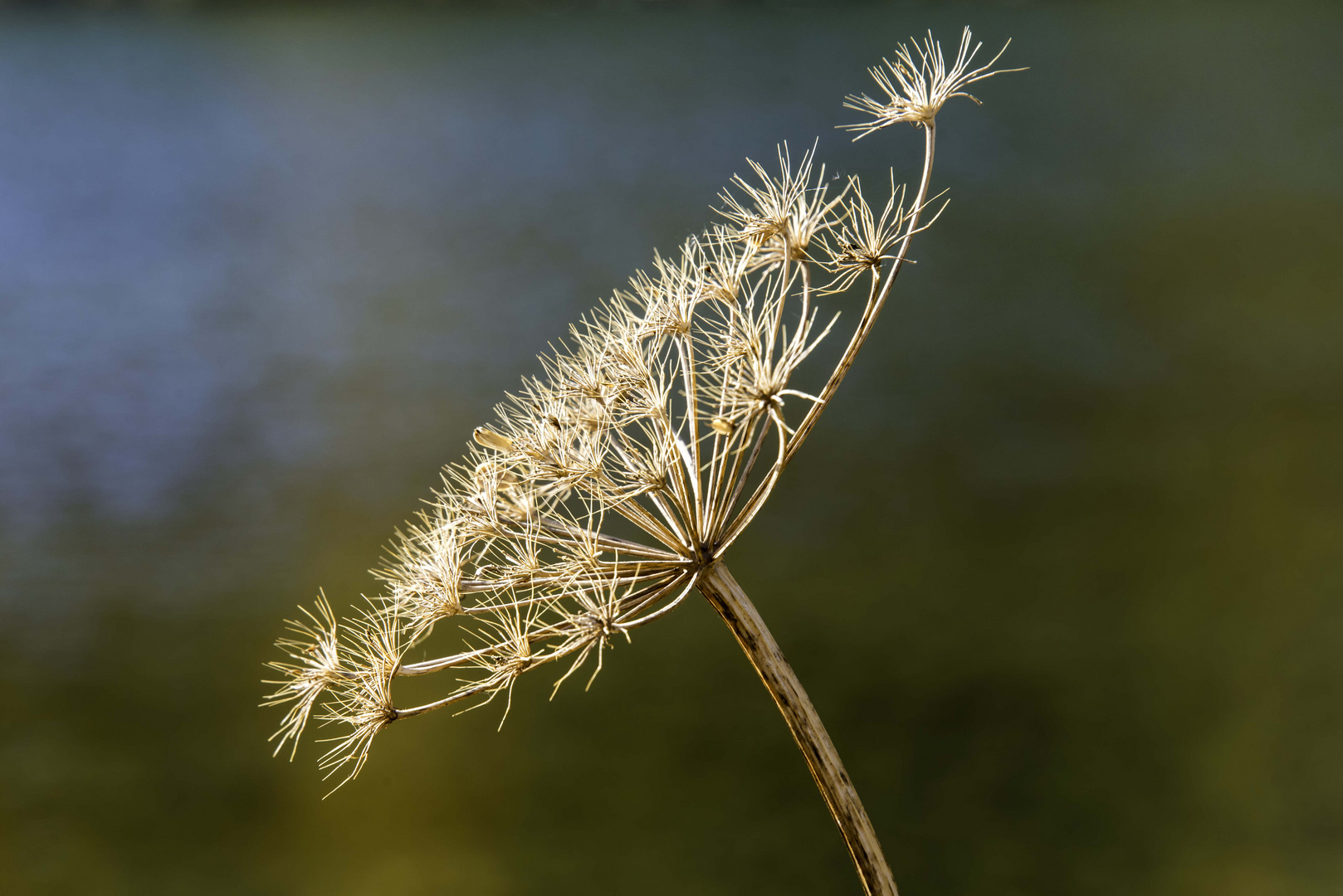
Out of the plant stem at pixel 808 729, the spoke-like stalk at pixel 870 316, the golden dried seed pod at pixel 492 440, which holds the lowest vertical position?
the plant stem at pixel 808 729

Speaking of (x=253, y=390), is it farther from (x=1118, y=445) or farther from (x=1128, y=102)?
(x=1128, y=102)

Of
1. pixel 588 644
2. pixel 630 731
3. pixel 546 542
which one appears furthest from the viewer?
pixel 630 731

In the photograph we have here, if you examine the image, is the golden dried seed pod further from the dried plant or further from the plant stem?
the plant stem

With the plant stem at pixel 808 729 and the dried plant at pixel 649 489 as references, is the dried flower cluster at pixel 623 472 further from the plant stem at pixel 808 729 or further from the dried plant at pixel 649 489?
the plant stem at pixel 808 729

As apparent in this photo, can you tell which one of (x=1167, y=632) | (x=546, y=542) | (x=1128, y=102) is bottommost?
(x=1167, y=632)

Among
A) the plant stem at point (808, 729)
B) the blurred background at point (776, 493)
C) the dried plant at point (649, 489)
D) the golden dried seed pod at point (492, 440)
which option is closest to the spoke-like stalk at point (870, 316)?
the dried plant at point (649, 489)

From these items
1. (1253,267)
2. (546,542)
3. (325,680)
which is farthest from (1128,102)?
(325,680)

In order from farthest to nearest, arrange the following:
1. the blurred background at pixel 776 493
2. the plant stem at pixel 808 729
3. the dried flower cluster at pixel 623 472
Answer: the blurred background at pixel 776 493 → the plant stem at pixel 808 729 → the dried flower cluster at pixel 623 472
